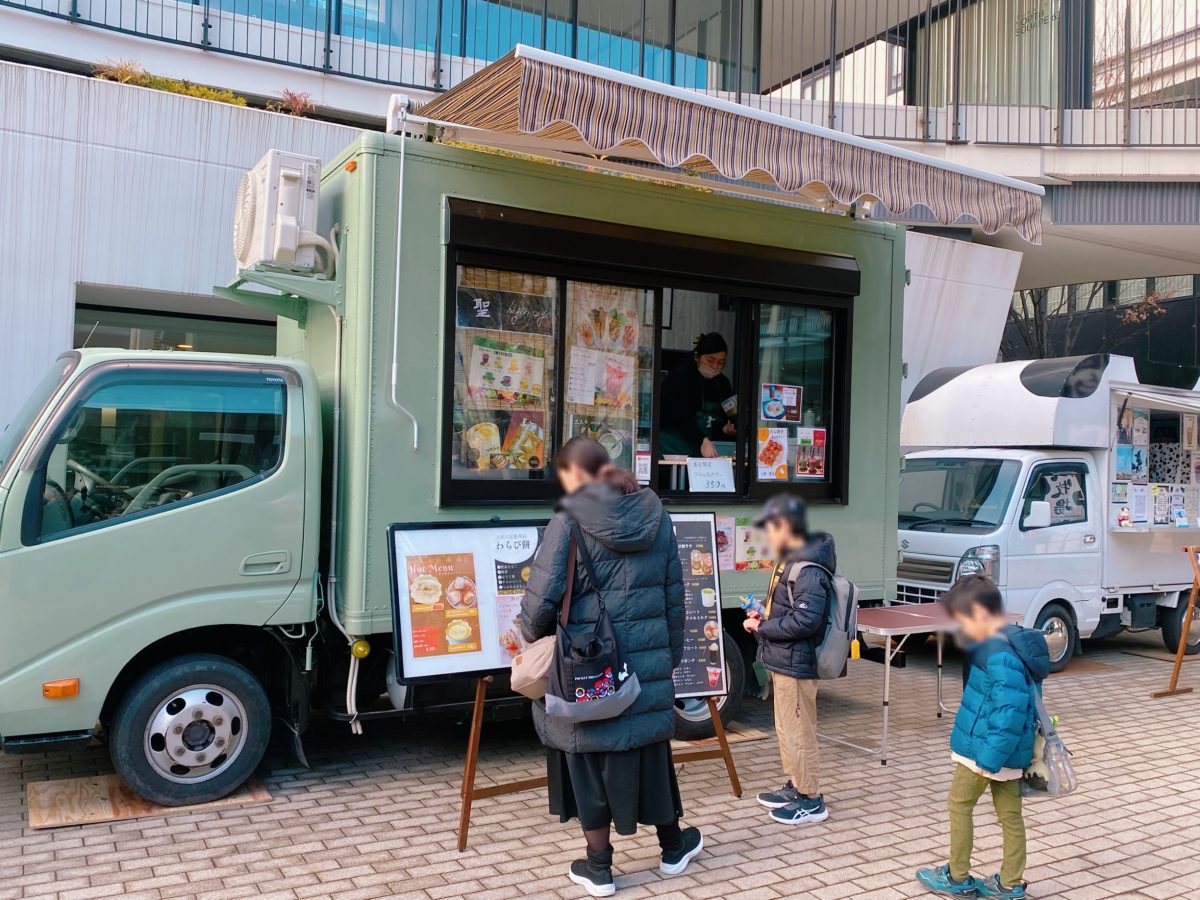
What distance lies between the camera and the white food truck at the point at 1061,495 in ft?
28.3

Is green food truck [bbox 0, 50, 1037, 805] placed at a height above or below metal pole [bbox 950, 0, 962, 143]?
below

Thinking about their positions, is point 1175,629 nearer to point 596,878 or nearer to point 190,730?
point 596,878

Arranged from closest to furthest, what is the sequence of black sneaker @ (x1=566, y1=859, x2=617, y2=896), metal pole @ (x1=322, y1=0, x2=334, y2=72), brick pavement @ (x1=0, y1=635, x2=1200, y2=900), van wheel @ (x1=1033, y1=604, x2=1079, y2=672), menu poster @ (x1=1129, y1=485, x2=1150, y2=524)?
black sneaker @ (x1=566, y1=859, x2=617, y2=896) < brick pavement @ (x1=0, y1=635, x2=1200, y2=900) < van wheel @ (x1=1033, y1=604, x2=1079, y2=672) < menu poster @ (x1=1129, y1=485, x2=1150, y2=524) < metal pole @ (x1=322, y1=0, x2=334, y2=72)

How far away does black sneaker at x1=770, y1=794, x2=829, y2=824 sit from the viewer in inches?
195

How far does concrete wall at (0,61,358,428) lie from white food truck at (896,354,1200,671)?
6747 millimetres

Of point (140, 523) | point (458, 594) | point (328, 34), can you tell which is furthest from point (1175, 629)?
point (328, 34)

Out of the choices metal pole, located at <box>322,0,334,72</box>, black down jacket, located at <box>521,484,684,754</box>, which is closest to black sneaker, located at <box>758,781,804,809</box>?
black down jacket, located at <box>521,484,684,754</box>

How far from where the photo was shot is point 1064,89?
13523 mm

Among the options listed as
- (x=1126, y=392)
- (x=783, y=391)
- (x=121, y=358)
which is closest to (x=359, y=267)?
(x=121, y=358)

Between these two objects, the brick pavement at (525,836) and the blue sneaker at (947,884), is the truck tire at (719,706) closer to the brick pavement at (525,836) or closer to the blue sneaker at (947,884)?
the brick pavement at (525,836)

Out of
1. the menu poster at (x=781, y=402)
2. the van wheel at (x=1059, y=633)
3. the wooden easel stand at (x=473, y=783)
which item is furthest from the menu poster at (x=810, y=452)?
the van wheel at (x=1059, y=633)

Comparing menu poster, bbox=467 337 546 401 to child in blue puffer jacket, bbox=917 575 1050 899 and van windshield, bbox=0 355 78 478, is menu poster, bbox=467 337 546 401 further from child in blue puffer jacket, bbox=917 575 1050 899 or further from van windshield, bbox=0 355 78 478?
child in blue puffer jacket, bbox=917 575 1050 899

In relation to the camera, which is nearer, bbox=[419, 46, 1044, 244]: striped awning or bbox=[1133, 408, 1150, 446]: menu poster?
bbox=[419, 46, 1044, 244]: striped awning

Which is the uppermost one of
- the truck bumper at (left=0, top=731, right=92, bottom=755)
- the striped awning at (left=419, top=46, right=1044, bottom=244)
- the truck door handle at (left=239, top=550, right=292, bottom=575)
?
the striped awning at (left=419, top=46, right=1044, bottom=244)
